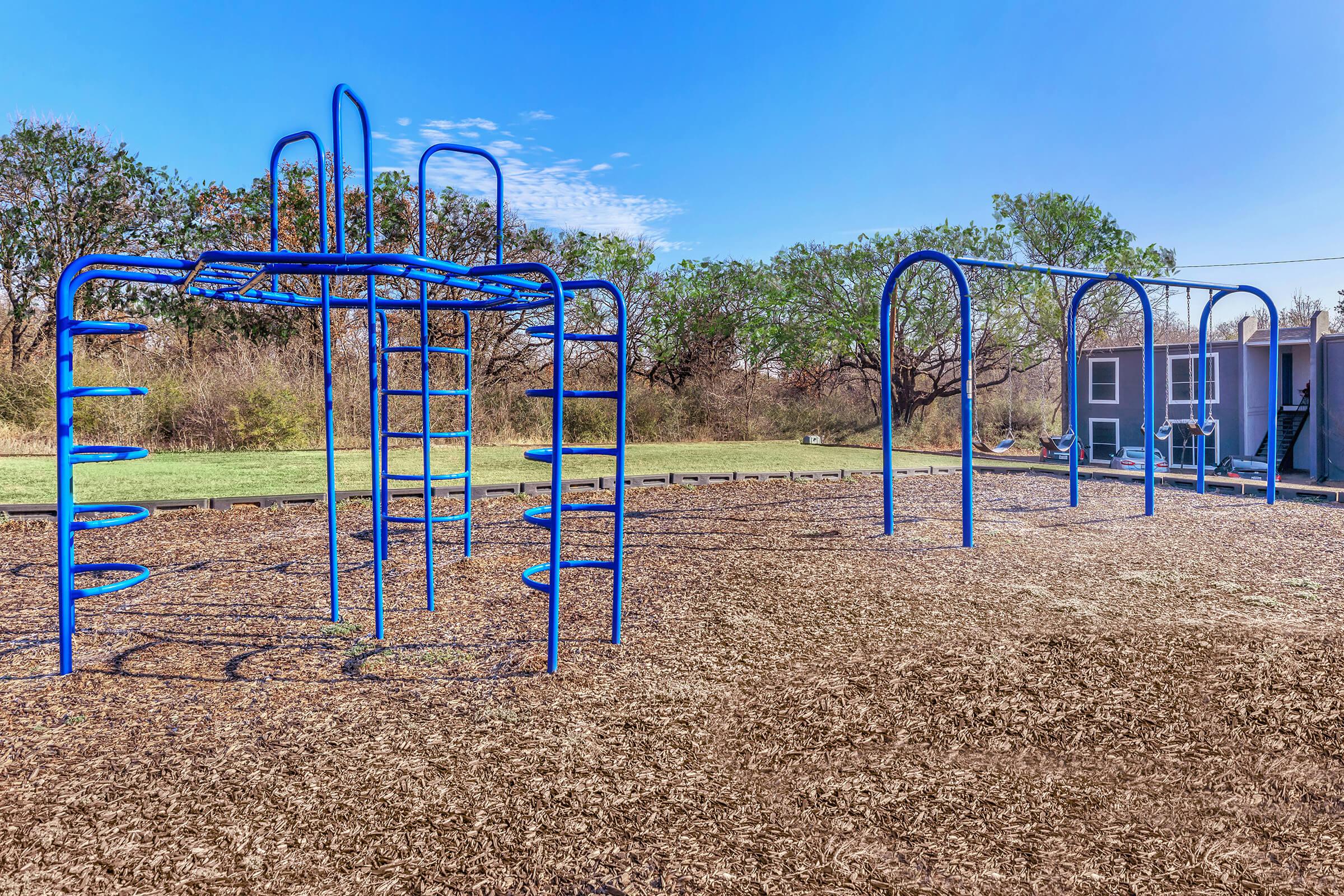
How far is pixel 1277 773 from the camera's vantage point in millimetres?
2699

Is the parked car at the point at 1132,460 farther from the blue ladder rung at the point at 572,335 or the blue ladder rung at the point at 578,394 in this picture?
the blue ladder rung at the point at 578,394

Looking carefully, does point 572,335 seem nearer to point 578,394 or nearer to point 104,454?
point 578,394

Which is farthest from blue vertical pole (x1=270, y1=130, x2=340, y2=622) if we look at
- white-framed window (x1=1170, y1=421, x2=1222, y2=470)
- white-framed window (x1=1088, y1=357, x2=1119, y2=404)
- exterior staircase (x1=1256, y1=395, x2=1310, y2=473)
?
exterior staircase (x1=1256, y1=395, x2=1310, y2=473)

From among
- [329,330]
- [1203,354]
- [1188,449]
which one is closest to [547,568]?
[329,330]

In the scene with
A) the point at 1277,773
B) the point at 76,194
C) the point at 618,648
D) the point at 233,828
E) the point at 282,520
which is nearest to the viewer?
the point at 233,828

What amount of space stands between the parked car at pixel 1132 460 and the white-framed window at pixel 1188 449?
34cm

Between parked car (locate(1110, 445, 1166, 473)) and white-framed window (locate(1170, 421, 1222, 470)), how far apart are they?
13.3 inches

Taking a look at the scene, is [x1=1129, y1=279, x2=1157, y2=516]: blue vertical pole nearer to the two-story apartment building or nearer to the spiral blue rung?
the two-story apartment building

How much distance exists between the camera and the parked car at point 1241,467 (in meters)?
15.1

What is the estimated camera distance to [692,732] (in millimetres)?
2947

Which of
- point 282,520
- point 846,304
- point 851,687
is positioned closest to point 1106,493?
point 851,687

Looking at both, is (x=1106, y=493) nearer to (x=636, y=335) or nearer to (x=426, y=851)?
(x=426, y=851)

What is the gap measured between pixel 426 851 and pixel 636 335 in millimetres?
18641

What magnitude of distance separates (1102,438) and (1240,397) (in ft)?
8.24
